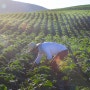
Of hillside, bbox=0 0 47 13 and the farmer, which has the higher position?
the farmer

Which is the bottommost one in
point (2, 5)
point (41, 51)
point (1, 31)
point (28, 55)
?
point (2, 5)

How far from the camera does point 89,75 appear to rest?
1333 centimetres

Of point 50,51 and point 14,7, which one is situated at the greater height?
point 50,51

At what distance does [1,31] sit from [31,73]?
1909 centimetres

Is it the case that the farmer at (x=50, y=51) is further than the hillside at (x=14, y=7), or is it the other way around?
the hillside at (x=14, y=7)

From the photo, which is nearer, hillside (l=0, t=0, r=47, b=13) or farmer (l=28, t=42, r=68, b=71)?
farmer (l=28, t=42, r=68, b=71)

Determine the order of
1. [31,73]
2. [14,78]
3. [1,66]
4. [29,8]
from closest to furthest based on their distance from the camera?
[14,78] → [31,73] → [1,66] → [29,8]

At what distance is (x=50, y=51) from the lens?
14406 mm

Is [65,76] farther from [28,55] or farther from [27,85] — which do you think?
[28,55]

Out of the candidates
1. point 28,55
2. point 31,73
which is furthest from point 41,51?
point 28,55

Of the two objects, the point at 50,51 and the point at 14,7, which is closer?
the point at 50,51

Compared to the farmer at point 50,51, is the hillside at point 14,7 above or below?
below

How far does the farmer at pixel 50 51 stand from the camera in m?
14.2

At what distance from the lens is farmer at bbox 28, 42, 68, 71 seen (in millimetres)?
14203
